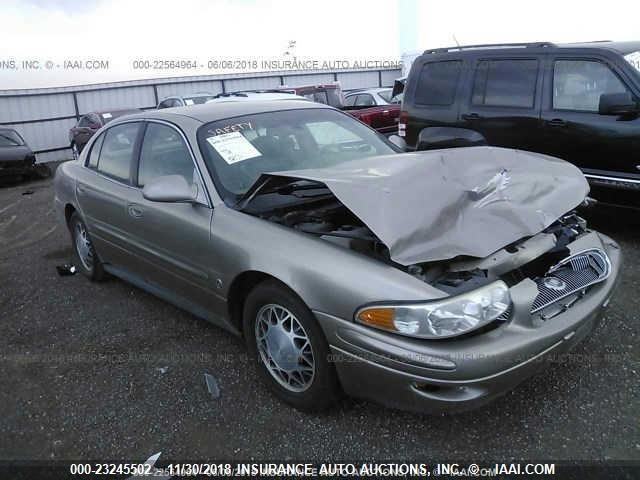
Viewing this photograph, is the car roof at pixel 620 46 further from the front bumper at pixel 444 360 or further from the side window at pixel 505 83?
the front bumper at pixel 444 360

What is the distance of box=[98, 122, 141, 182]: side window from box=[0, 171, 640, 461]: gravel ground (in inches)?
44.2

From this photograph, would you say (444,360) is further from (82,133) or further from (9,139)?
(82,133)

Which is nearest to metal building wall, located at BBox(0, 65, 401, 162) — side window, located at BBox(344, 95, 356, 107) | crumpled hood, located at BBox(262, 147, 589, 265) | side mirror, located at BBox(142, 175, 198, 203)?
side window, located at BBox(344, 95, 356, 107)

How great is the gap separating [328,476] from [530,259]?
4.60 feet

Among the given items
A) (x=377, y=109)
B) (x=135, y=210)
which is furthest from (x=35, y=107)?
(x=135, y=210)

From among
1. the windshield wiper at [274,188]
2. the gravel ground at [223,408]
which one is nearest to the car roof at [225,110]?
the windshield wiper at [274,188]

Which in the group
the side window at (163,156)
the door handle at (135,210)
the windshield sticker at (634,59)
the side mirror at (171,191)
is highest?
the windshield sticker at (634,59)

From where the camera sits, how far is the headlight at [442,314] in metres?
2.21

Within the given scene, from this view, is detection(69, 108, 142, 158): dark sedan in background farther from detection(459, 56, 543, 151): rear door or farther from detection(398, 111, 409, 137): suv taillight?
detection(459, 56, 543, 151): rear door

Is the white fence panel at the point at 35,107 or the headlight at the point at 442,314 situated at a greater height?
the white fence panel at the point at 35,107

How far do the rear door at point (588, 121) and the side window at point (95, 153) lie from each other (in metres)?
4.16

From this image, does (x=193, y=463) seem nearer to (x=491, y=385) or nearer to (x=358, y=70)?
(x=491, y=385)

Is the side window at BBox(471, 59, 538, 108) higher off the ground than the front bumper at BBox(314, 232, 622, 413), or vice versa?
the side window at BBox(471, 59, 538, 108)

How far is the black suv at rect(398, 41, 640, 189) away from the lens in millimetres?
4719
